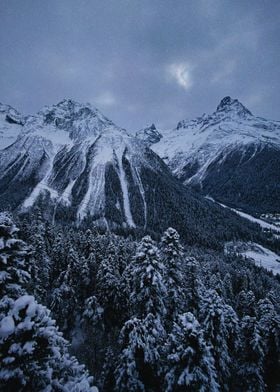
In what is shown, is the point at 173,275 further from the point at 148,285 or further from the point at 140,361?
the point at 140,361

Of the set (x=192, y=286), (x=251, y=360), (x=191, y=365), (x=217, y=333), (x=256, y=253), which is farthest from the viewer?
(x=256, y=253)

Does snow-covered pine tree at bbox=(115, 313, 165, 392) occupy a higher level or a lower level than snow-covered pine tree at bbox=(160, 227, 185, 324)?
lower

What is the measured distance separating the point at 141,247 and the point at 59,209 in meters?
187


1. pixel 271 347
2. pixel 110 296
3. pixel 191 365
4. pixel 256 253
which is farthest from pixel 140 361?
pixel 256 253

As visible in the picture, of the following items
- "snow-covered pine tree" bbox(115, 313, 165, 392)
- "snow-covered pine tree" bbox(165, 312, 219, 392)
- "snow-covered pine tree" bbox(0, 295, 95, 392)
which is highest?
"snow-covered pine tree" bbox(0, 295, 95, 392)

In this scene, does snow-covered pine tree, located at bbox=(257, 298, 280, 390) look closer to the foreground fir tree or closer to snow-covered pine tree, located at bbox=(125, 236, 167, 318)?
snow-covered pine tree, located at bbox=(125, 236, 167, 318)

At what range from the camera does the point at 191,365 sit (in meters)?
14.8

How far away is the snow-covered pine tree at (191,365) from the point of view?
46.6 ft

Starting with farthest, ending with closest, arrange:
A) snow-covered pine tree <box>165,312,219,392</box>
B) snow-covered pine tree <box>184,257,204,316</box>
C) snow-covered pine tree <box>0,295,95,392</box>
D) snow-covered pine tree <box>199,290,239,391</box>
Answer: snow-covered pine tree <box>184,257,204,316</box>, snow-covered pine tree <box>199,290,239,391</box>, snow-covered pine tree <box>165,312,219,392</box>, snow-covered pine tree <box>0,295,95,392</box>

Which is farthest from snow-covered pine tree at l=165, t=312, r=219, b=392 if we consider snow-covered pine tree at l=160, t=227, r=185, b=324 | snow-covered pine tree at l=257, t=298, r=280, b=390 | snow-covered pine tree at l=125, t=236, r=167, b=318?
snow-covered pine tree at l=257, t=298, r=280, b=390

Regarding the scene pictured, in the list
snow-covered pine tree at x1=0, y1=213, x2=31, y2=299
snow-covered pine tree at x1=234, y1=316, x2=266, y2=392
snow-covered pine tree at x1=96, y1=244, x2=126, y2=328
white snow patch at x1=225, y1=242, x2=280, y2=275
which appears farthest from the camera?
white snow patch at x1=225, y1=242, x2=280, y2=275

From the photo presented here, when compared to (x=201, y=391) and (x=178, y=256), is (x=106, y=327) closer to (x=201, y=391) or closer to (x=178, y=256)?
(x=178, y=256)

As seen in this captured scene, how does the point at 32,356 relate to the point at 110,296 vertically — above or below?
above

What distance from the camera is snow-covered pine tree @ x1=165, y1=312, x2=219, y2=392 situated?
559 inches
